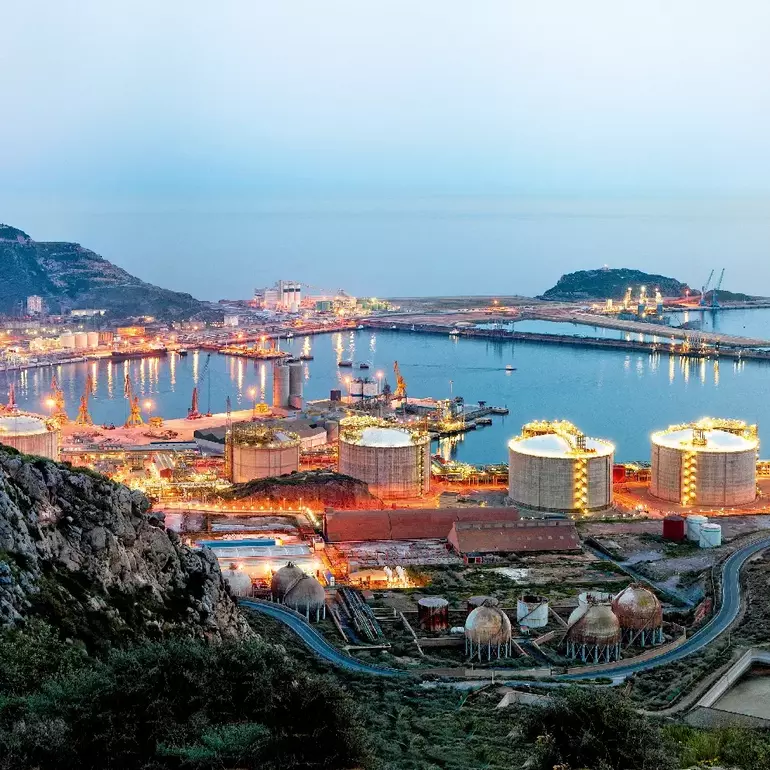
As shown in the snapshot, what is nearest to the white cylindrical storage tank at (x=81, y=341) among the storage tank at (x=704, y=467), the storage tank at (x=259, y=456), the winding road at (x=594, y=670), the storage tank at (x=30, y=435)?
the storage tank at (x=30, y=435)

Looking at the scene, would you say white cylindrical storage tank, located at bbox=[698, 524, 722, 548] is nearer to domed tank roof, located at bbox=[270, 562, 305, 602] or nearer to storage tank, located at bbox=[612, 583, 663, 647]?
storage tank, located at bbox=[612, 583, 663, 647]

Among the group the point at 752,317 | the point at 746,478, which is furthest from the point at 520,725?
the point at 752,317

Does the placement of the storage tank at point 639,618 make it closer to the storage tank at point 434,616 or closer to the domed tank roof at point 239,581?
the storage tank at point 434,616

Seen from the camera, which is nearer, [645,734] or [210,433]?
[645,734]

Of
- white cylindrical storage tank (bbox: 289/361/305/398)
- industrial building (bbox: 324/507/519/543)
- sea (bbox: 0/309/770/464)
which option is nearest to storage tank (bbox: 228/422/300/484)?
industrial building (bbox: 324/507/519/543)

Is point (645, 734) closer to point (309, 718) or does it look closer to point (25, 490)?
point (309, 718)

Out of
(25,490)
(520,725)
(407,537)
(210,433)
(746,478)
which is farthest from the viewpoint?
(210,433)
